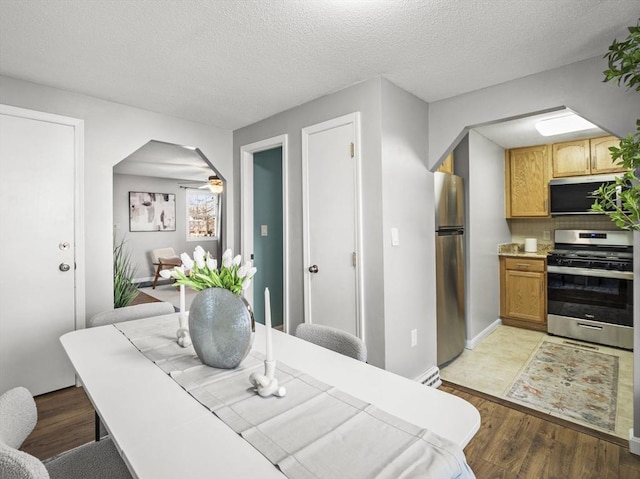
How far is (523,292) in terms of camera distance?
4246mm

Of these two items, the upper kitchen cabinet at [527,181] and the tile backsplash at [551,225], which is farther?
the upper kitchen cabinet at [527,181]

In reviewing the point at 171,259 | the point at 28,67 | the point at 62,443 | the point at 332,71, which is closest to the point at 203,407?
the point at 62,443

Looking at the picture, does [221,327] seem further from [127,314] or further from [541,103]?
[541,103]

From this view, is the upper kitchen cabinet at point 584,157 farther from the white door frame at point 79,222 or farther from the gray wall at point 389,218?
the white door frame at point 79,222

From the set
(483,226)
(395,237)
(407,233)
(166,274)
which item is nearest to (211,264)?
(166,274)

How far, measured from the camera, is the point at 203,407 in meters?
1.03

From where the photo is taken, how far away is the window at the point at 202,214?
324 inches

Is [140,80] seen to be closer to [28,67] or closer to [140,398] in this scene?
[28,67]

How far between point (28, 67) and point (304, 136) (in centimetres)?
191

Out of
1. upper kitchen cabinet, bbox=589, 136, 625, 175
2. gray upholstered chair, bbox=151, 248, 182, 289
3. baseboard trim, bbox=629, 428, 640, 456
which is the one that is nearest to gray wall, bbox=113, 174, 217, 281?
gray upholstered chair, bbox=151, 248, 182, 289

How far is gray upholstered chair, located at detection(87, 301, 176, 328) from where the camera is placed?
2.00 metres

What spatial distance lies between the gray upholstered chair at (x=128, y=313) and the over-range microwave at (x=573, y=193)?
4285 mm

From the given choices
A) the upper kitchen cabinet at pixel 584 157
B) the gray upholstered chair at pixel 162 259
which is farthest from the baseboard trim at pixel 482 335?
the gray upholstered chair at pixel 162 259

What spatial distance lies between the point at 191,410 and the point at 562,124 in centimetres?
375
